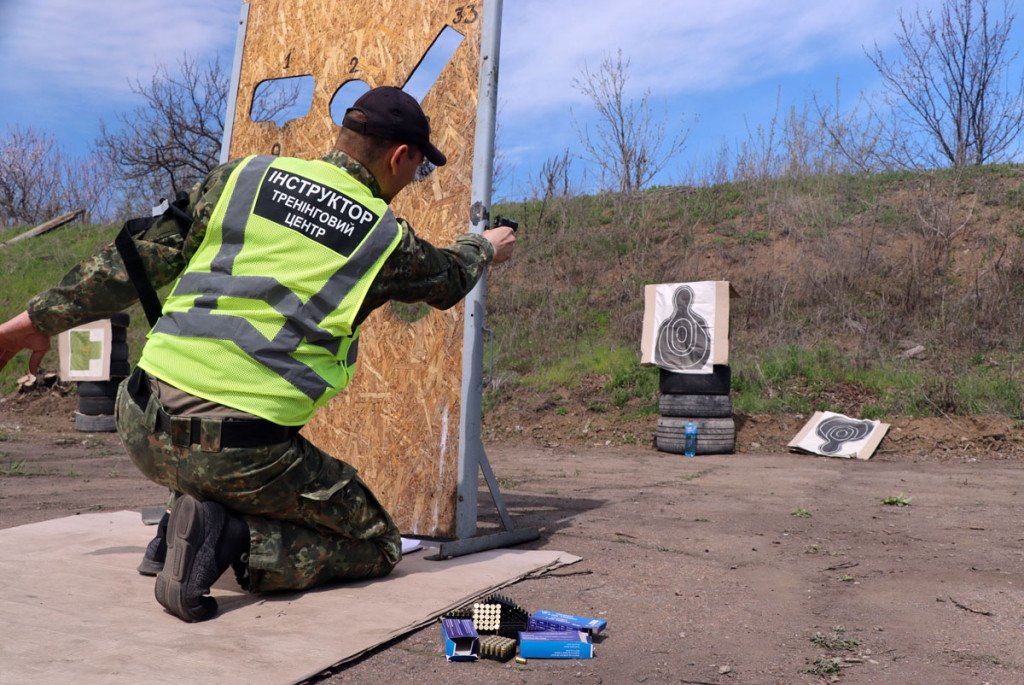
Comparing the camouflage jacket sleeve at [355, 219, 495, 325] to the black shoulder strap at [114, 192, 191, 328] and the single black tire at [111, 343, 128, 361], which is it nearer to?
the black shoulder strap at [114, 192, 191, 328]

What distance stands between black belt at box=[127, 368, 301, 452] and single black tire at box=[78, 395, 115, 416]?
919cm

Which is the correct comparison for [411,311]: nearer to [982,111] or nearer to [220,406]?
[220,406]

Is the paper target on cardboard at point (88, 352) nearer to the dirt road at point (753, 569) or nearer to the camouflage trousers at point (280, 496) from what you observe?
the dirt road at point (753, 569)

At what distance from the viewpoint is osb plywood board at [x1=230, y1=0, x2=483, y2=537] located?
407cm

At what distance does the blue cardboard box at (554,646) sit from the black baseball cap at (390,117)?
170 cm

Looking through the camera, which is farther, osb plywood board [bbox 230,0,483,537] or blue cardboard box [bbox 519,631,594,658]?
osb plywood board [bbox 230,0,483,537]

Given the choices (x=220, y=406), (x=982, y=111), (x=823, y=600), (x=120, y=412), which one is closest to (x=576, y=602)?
(x=823, y=600)

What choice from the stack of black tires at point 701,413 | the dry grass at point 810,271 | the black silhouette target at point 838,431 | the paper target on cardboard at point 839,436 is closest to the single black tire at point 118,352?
the dry grass at point 810,271

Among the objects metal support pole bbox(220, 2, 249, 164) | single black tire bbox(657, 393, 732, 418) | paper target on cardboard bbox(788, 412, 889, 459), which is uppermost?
metal support pole bbox(220, 2, 249, 164)

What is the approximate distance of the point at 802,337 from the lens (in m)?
11.5

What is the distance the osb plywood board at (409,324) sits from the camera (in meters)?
4.07

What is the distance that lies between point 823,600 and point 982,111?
1720cm

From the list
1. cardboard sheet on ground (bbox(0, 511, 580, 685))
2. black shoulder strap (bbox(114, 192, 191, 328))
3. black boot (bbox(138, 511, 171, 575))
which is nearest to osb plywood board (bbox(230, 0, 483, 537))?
cardboard sheet on ground (bbox(0, 511, 580, 685))

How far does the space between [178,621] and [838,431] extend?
752 cm
